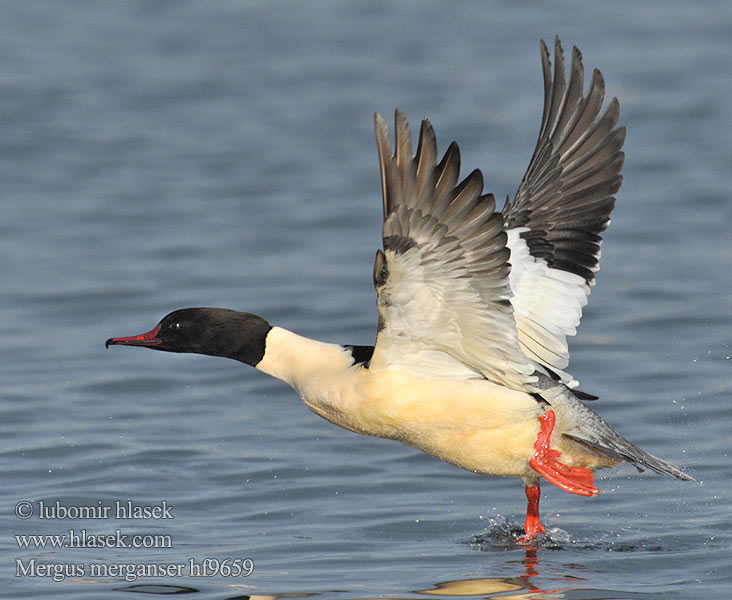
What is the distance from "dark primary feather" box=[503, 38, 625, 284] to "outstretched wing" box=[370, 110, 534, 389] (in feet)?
4.08

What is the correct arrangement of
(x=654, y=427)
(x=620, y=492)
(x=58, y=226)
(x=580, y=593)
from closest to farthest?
(x=580, y=593) < (x=620, y=492) < (x=654, y=427) < (x=58, y=226)

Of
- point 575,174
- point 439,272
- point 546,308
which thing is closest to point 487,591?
point 439,272

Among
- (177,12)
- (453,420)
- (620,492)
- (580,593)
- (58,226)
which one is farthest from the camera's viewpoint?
(177,12)

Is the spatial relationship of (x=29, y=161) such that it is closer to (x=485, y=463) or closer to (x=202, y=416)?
(x=202, y=416)

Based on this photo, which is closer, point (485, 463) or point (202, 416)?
point (485, 463)

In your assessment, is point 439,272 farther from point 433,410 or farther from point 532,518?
point 532,518

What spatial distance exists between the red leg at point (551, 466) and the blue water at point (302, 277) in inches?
13.0

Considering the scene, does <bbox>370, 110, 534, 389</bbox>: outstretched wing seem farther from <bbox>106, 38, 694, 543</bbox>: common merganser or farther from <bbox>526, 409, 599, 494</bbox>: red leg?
<bbox>526, 409, 599, 494</bbox>: red leg

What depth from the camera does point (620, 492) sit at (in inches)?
339

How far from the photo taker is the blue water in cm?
749

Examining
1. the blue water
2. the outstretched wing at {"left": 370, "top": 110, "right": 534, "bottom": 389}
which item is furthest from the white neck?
the blue water

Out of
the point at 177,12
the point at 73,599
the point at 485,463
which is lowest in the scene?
the point at 73,599

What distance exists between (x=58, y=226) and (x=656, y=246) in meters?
6.19

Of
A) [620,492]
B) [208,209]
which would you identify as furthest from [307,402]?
[208,209]
